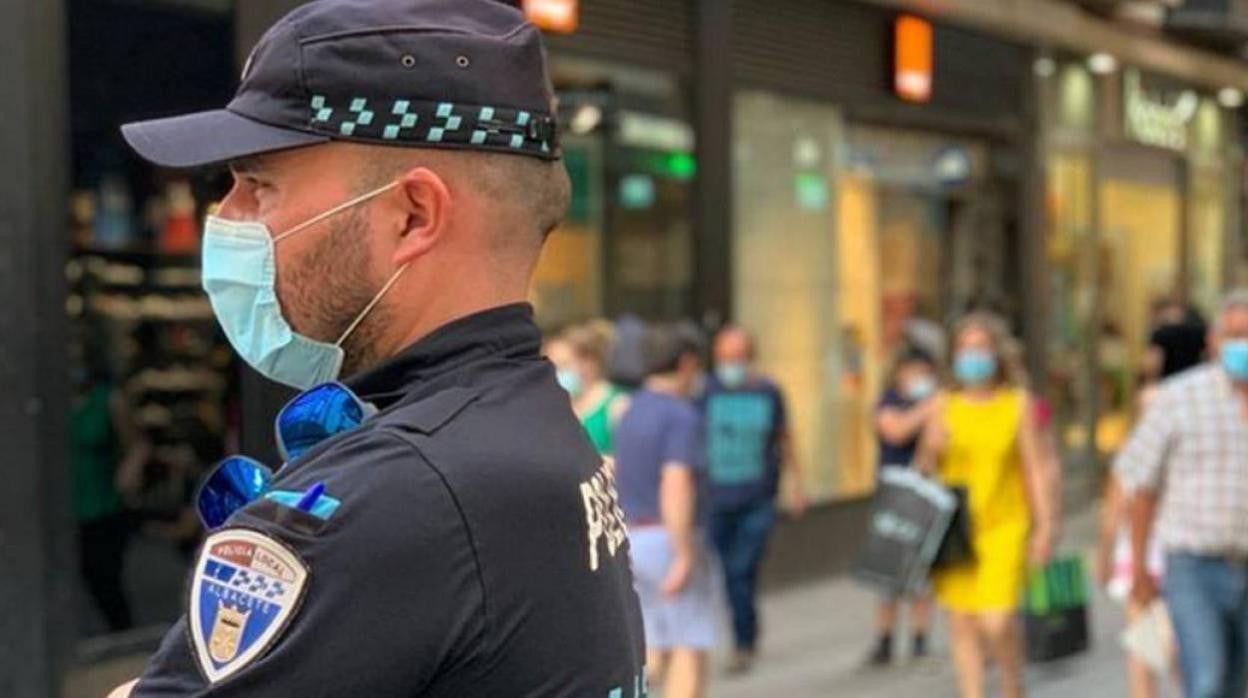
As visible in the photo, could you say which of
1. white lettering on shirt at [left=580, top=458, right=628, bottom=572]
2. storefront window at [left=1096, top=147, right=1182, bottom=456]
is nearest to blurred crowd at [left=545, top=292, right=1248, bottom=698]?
white lettering on shirt at [left=580, top=458, right=628, bottom=572]

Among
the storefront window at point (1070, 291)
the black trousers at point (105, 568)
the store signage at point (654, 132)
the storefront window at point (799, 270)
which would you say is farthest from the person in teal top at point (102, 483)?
the storefront window at point (1070, 291)

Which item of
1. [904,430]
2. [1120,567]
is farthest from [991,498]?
[904,430]

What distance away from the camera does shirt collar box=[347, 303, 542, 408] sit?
1.75 meters

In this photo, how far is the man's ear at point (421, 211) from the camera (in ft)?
5.65

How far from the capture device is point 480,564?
156 cm

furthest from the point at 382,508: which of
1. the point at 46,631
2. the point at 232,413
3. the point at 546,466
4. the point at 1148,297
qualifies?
the point at 1148,297

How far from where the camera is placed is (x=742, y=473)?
10.3 meters

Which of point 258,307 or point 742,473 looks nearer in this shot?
point 258,307

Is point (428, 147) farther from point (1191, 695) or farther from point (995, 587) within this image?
point (995, 587)

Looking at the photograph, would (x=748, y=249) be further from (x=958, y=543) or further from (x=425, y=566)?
(x=425, y=566)

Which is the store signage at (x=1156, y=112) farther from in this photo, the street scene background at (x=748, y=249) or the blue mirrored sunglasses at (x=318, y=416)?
the blue mirrored sunglasses at (x=318, y=416)

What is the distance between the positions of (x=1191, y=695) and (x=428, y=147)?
5.54m

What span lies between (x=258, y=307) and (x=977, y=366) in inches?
265

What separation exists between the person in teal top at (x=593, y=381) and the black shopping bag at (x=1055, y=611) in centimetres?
256
